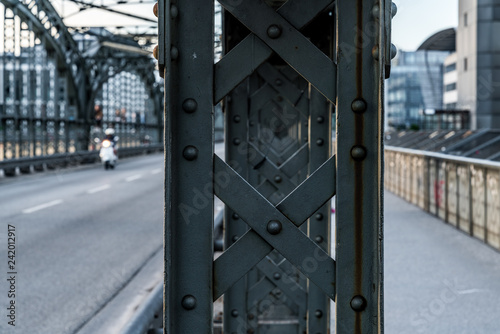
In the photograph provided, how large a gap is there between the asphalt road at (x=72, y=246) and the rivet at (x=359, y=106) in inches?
175

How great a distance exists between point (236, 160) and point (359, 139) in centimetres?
263

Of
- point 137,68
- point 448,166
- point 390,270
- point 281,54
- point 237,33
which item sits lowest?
Result: point 390,270

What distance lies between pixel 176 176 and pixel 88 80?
35.2m

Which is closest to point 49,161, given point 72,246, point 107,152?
point 107,152

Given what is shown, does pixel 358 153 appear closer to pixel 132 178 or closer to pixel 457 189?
pixel 457 189

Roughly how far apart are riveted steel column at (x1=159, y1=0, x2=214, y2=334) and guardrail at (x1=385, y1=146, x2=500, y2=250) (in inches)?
306

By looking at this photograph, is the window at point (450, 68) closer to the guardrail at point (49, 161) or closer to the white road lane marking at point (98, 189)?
the guardrail at point (49, 161)

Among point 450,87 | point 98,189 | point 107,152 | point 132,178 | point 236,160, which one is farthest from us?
point 450,87

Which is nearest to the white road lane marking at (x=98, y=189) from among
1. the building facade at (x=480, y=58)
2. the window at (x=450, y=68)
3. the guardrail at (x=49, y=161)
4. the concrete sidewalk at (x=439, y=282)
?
the guardrail at (x=49, y=161)

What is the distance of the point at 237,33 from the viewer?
523 cm

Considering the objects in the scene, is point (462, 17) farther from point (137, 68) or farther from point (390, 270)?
point (390, 270)

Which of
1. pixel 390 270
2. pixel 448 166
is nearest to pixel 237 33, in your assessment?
pixel 390 270

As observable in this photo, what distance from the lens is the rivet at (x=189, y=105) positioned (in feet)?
6.69

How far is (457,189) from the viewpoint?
11523 millimetres
